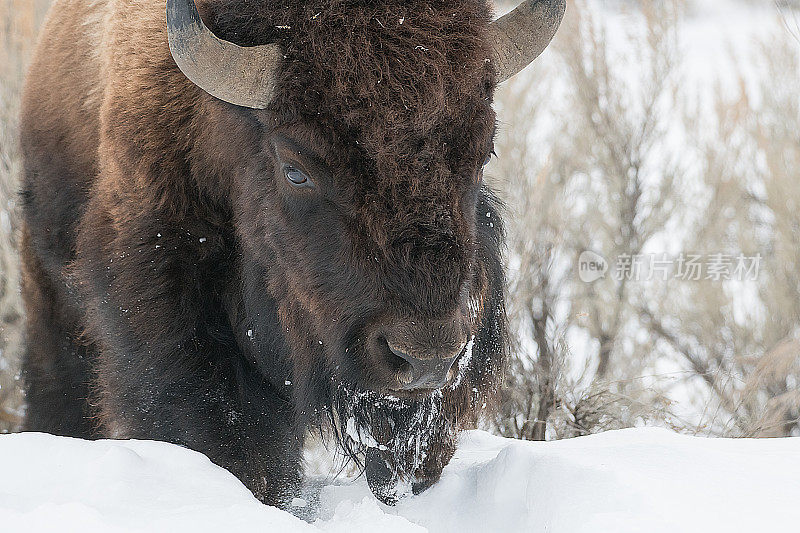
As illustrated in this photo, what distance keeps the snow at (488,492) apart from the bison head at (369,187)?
0.37 m

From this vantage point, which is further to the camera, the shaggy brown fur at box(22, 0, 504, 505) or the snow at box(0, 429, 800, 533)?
the shaggy brown fur at box(22, 0, 504, 505)

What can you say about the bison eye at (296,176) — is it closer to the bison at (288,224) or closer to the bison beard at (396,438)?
the bison at (288,224)

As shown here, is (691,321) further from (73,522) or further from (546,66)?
(73,522)

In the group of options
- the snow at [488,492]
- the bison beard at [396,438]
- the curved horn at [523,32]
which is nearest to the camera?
the snow at [488,492]

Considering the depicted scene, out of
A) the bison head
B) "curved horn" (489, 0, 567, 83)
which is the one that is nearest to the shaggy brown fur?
the bison head

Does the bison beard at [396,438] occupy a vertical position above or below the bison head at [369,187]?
below

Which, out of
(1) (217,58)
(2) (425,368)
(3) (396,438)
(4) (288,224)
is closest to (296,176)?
(4) (288,224)

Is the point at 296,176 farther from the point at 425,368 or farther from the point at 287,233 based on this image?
the point at 425,368

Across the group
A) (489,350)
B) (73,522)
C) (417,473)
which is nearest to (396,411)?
(417,473)

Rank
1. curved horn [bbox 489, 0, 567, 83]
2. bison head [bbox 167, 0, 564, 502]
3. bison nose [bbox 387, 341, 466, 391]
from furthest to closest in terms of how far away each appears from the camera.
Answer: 1. curved horn [bbox 489, 0, 567, 83]
2. bison head [bbox 167, 0, 564, 502]
3. bison nose [bbox 387, 341, 466, 391]

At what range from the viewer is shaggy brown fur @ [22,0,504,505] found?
2.69m

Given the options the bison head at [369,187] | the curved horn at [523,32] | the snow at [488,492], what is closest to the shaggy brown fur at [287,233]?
the bison head at [369,187]

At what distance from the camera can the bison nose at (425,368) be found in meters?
2.55

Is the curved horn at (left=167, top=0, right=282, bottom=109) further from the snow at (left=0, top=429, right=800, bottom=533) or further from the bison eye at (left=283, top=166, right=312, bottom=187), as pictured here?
the snow at (left=0, top=429, right=800, bottom=533)
